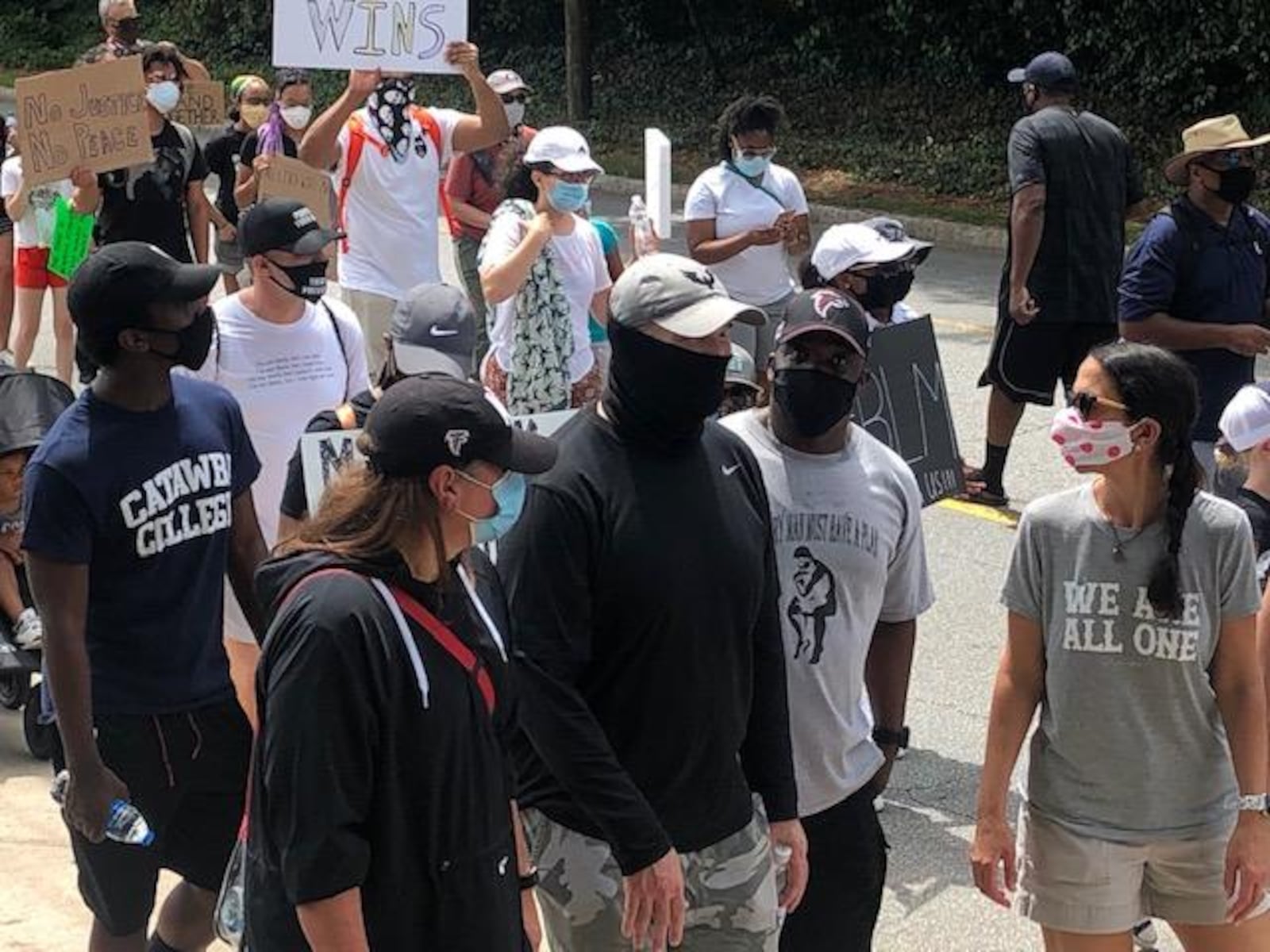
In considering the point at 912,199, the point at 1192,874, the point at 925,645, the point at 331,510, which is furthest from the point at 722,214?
the point at 912,199

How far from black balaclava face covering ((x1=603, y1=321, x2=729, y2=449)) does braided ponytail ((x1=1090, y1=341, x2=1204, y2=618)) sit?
2.84 feet

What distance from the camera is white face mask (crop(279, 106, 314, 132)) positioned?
435 inches

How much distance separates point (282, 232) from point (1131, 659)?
2690mm

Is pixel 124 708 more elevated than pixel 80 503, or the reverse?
pixel 80 503

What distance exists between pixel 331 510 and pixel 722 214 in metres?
5.48

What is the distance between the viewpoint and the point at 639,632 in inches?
136

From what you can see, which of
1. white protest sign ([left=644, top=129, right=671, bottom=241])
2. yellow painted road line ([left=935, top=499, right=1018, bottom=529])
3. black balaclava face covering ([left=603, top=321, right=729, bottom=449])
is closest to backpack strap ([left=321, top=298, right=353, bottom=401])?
black balaclava face covering ([left=603, top=321, right=729, bottom=449])

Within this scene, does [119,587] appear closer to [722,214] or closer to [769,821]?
[769,821]

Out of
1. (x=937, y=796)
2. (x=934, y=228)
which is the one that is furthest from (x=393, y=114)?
(x=934, y=228)

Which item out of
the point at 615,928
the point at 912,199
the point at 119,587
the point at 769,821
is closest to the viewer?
the point at 615,928

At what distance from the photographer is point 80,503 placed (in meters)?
3.95

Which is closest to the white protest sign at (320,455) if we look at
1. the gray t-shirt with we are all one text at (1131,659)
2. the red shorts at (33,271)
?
the gray t-shirt with we are all one text at (1131,659)

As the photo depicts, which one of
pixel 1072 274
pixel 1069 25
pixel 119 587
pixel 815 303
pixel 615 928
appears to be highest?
pixel 815 303

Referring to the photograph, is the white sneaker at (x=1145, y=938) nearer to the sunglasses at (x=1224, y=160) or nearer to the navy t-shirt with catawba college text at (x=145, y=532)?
the navy t-shirt with catawba college text at (x=145, y=532)
